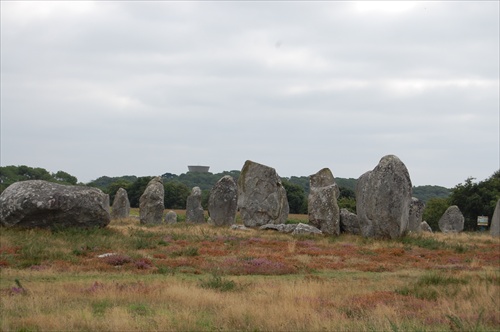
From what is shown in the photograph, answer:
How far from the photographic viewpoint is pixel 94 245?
22484mm

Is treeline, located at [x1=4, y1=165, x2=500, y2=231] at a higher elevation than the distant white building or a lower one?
lower

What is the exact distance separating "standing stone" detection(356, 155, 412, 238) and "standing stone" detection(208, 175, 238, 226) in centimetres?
1116

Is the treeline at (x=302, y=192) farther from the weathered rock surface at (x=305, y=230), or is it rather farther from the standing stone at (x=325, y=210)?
the weathered rock surface at (x=305, y=230)

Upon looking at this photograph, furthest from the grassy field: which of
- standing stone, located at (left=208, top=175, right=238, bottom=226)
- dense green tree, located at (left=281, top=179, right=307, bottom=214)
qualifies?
dense green tree, located at (left=281, top=179, right=307, bottom=214)

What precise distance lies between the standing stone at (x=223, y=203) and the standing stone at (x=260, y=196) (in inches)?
23.5

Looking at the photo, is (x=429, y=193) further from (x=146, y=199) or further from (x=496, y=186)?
(x=146, y=199)

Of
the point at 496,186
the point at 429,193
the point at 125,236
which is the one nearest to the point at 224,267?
the point at 125,236

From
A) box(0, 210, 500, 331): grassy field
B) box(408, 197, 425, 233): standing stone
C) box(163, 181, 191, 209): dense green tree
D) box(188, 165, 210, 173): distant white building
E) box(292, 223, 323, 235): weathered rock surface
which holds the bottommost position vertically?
box(0, 210, 500, 331): grassy field

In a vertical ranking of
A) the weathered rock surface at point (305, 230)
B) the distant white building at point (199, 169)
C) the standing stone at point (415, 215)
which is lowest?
the weathered rock surface at point (305, 230)

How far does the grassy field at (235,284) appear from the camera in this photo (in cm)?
1004

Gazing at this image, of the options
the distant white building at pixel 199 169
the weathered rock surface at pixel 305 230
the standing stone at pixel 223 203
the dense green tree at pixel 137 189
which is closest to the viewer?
the weathered rock surface at pixel 305 230

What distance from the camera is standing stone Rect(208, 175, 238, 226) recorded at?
130 feet

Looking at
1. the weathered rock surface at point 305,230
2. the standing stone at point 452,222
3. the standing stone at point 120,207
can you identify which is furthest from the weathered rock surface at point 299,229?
the standing stone at point 452,222

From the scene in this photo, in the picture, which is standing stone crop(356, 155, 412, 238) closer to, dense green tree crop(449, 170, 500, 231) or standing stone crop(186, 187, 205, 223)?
standing stone crop(186, 187, 205, 223)
